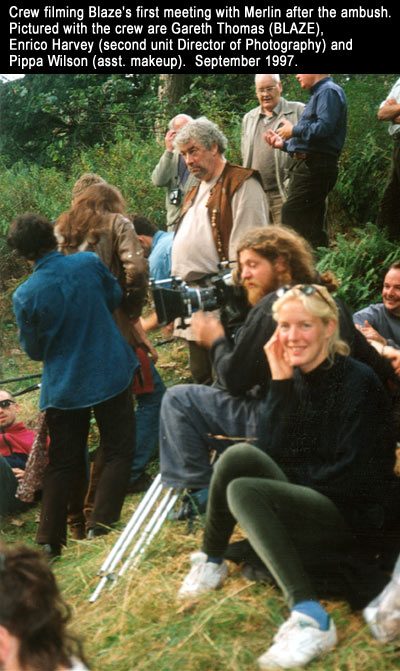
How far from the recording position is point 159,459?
2.96m

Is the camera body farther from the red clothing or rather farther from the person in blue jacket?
the red clothing

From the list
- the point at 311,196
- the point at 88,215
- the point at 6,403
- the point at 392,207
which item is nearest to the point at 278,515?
the point at 88,215

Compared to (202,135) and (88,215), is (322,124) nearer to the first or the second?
(202,135)

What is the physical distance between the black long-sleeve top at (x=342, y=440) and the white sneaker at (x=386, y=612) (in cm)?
17

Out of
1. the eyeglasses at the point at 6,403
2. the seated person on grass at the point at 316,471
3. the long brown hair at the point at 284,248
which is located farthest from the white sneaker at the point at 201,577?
the eyeglasses at the point at 6,403

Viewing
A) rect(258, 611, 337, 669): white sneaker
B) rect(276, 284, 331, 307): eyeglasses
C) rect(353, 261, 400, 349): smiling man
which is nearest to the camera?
rect(258, 611, 337, 669): white sneaker

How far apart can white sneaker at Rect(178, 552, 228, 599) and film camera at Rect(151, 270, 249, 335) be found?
673mm

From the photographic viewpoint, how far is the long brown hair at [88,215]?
319 centimetres

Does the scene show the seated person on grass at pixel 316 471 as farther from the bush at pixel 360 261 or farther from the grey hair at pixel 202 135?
the grey hair at pixel 202 135

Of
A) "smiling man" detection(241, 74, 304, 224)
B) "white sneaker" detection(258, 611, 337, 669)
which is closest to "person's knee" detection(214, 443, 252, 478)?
"white sneaker" detection(258, 611, 337, 669)

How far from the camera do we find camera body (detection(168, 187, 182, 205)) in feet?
10.5
